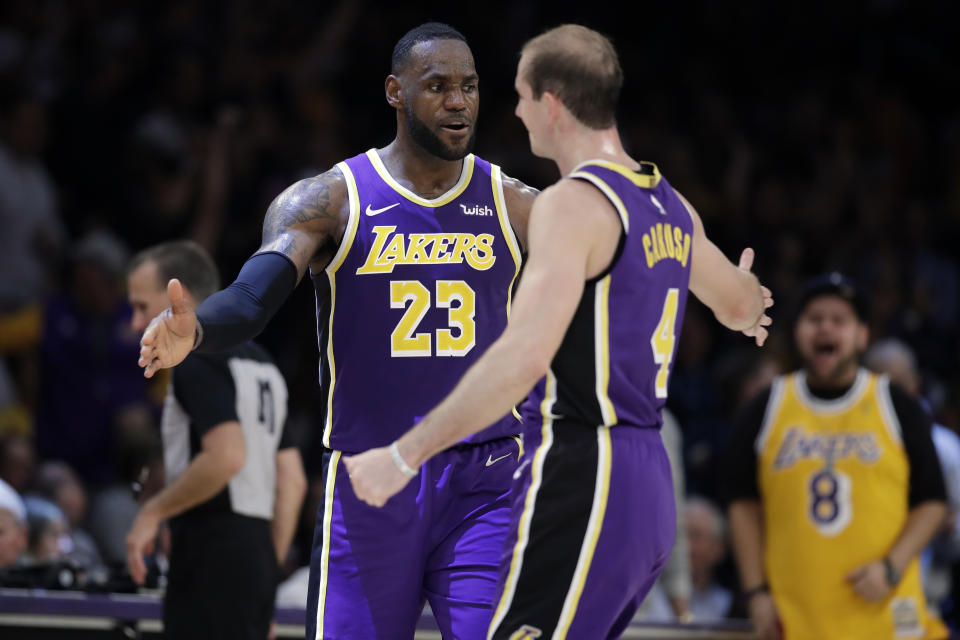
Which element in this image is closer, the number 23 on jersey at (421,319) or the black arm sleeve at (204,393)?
the number 23 on jersey at (421,319)

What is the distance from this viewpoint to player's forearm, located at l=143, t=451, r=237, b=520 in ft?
17.4

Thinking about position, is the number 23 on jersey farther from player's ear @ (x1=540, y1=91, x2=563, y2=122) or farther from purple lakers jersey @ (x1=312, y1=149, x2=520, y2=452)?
player's ear @ (x1=540, y1=91, x2=563, y2=122)

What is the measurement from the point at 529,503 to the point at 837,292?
3.23 meters

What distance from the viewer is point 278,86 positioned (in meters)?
10.6

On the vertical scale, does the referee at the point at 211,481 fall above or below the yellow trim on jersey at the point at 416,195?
below

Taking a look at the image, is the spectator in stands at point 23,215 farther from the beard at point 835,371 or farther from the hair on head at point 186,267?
the beard at point 835,371

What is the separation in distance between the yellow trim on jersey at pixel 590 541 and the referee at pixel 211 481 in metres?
2.16

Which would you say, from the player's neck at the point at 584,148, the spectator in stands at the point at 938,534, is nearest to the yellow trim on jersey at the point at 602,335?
the player's neck at the point at 584,148

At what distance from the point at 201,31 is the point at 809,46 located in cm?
598

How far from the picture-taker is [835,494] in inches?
248

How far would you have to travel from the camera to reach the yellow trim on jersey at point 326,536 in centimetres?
433

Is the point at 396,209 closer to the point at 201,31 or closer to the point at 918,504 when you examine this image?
the point at 918,504

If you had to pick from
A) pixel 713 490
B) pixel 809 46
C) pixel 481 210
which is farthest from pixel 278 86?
pixel 481 210

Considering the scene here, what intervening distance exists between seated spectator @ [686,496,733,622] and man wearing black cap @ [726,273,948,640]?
1.87 metres
